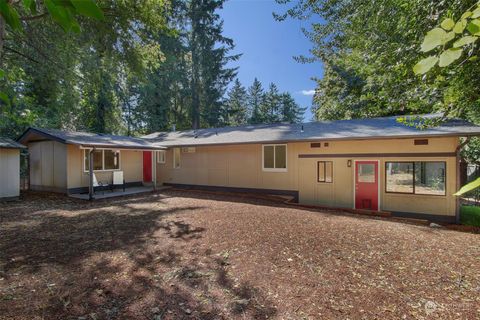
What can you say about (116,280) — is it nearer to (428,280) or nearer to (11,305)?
(11,305)

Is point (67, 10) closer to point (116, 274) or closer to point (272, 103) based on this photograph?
point (116, 274)

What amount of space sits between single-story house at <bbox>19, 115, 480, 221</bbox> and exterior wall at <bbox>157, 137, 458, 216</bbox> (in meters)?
0.03

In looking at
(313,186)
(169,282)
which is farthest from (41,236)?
(313,186)

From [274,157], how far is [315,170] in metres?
1.93

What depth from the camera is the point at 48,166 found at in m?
12.4

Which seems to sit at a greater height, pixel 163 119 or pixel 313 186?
pixel 163 119

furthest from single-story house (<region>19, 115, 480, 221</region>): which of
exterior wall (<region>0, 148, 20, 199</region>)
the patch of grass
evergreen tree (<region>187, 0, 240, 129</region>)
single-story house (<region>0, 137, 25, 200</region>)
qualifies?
evergreen tree (<region>187, 0, 240, 129</region>)

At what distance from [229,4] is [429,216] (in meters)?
25.5

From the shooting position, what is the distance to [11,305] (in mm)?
3270

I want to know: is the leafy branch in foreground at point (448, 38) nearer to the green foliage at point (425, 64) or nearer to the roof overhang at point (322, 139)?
the green foliage at point (425, 64)

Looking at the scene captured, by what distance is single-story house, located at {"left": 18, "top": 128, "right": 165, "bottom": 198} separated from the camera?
11.6m

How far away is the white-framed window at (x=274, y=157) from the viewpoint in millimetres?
11234

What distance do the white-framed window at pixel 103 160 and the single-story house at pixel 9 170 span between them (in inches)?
98.0

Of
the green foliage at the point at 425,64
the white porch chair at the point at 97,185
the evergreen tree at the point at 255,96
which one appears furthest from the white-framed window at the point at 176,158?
the evergreen tree at the point at 255,96
